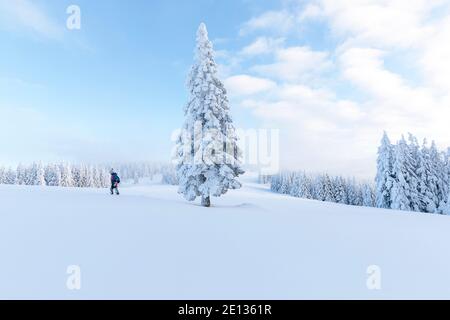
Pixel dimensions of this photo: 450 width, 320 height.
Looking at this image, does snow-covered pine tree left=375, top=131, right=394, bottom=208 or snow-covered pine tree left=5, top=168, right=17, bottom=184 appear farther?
snow-covered pine tree left=5, top=168, right=17, bottom=184

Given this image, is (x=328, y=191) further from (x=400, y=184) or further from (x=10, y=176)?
(x=10, y=176)

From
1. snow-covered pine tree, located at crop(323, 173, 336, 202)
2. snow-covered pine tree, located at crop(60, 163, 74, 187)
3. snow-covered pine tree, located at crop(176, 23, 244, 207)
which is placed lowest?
snow-covered pine tree, located at crop(323, 173, 336, 202)

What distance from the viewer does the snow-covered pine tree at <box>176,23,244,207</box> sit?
65.3 feet

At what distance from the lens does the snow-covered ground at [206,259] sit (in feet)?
19.2

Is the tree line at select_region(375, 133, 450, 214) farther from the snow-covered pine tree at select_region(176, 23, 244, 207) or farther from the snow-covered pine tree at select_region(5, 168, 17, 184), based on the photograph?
the snow-covered pine tree at select_region(5, 168, 17, 184)

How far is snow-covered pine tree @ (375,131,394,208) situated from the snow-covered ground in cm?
3273

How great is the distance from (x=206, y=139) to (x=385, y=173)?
110 ft

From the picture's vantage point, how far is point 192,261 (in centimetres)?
718

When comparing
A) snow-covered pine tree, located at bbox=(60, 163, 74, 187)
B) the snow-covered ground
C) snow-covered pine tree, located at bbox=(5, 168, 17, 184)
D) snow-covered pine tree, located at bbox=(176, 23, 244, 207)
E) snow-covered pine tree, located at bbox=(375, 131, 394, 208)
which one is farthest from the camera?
snow-covered pine tree, located at bbox=(5, 168, 17, 184)

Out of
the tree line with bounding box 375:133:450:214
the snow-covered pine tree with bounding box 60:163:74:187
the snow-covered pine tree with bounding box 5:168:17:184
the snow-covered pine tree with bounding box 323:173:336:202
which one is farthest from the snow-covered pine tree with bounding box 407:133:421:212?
the snow-covered pine tree with bounding box 5:168:17:184

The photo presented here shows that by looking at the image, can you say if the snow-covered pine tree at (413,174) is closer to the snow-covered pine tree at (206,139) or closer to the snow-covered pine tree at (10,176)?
the snow-covered pine tree at (206,139)

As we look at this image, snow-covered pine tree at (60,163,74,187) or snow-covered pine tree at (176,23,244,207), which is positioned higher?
snow-covered pine tree at (176,23,244,207)

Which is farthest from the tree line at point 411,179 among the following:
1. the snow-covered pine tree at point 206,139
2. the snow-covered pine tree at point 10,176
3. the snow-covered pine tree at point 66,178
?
the snow-covered pine tree at point 10,176
